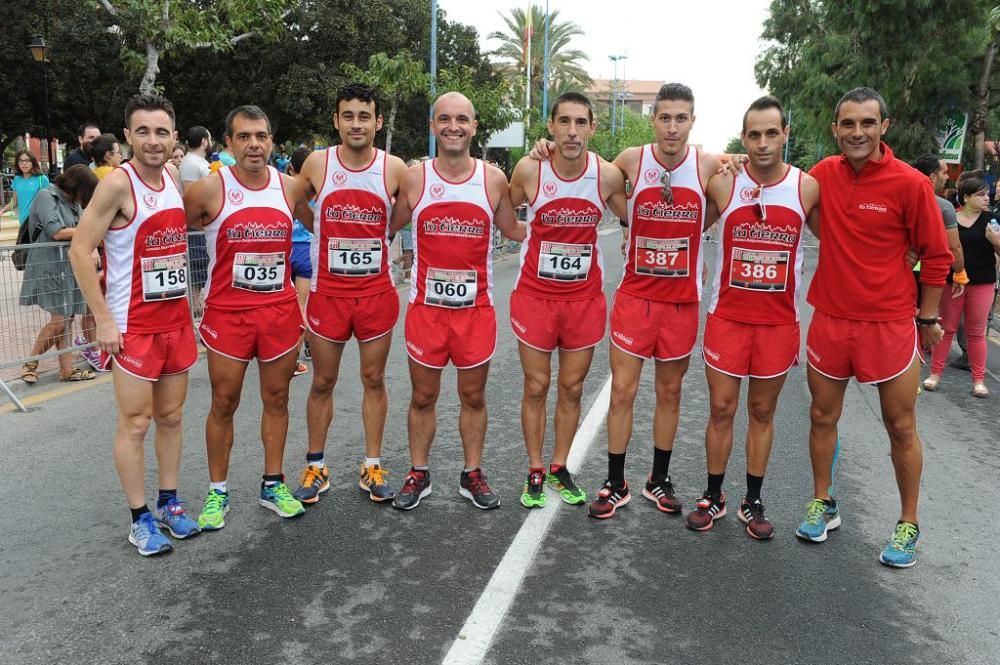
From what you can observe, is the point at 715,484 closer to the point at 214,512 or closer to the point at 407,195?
the point at 407,195

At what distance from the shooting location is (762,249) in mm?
4109

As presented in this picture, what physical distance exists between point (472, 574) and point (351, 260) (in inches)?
71.4

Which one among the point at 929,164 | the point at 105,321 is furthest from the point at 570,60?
the point at 105,321

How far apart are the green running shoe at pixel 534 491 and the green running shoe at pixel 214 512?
1.58 m

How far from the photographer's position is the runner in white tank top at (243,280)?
4168 millimetres

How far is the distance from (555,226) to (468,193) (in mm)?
501

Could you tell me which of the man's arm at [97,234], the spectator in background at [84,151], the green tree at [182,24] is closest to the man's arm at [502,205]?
the man's arm at [97,234]

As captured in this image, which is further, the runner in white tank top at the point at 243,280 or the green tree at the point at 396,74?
the green tree at the point at 396,74

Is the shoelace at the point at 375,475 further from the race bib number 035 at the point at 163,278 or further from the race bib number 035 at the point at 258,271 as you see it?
the race bib number 035 at the point at 163,278

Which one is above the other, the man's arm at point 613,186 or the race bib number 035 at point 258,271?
the man's arm at point 613,186

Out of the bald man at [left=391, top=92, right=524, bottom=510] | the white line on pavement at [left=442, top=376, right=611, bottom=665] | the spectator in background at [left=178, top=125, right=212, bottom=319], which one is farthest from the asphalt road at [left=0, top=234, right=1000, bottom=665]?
the spectator in background at [left=178, top=125, right=212, bottom=319]

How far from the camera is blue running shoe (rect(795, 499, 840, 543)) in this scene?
13.6 ft

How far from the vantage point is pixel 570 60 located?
5859 cm

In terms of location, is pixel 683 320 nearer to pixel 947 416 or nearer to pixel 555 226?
pixel 555 226
